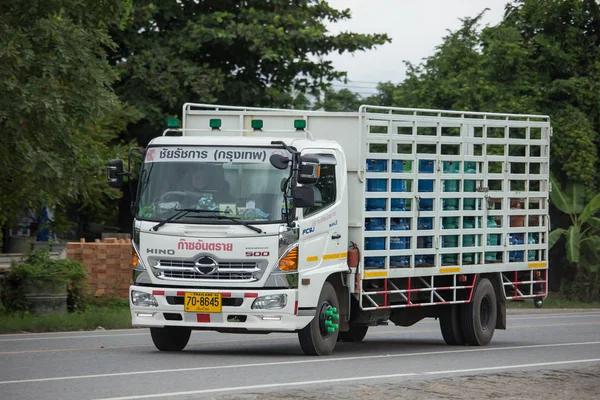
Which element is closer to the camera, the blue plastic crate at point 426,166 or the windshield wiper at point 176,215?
the windshield wiper at point 176,215

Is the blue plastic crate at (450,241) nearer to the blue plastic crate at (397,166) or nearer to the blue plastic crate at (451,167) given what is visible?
the blue plastic crate at (451,167)

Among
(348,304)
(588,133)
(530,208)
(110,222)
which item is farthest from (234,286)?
(110,222)

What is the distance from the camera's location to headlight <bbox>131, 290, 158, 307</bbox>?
14258mm

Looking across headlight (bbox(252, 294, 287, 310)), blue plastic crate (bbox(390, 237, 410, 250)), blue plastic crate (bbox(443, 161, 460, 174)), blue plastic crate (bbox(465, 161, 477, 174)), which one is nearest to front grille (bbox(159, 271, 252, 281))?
headlight (bbox(252, 294, 287, 310))

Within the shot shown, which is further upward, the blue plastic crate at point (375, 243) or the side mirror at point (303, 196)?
the side mirror at point (303, 196)

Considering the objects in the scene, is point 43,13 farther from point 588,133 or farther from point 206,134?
point 588,133

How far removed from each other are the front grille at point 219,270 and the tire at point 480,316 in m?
4.85

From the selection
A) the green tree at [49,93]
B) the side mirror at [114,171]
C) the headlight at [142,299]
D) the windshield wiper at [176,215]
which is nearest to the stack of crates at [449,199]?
the windshield wiper at [176,215]

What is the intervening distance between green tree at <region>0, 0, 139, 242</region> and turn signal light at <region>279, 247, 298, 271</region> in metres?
5.87

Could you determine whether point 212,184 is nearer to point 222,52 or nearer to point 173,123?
point 173,123

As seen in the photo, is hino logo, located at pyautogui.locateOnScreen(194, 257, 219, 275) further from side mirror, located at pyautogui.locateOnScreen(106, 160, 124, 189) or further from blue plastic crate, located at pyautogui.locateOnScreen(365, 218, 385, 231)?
blue plastic crate, located at pyautogui.locateOnScreen(365, 218, 385, 231)

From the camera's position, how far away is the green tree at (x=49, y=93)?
18.3m

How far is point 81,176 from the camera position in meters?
20.1

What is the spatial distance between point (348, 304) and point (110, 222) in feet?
85.8
